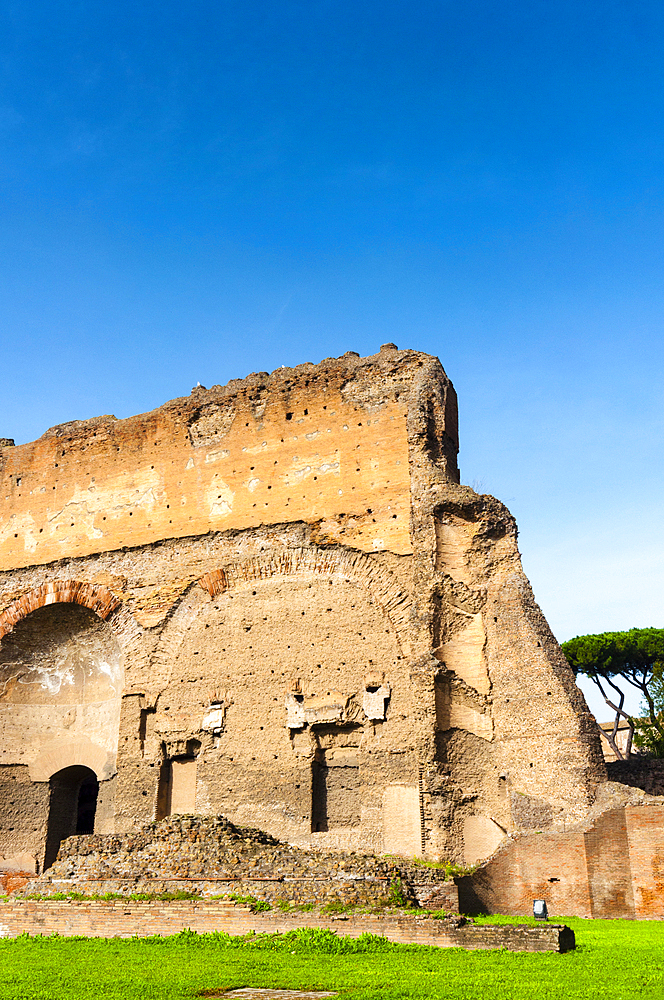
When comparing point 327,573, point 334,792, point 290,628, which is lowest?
point 334,792

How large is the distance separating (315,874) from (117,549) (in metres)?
7.30

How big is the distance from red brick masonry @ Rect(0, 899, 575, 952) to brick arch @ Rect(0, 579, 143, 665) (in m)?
5.10

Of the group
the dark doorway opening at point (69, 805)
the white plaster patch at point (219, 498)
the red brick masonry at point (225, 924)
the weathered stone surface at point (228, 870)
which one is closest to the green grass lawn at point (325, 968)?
the red brick masonry at point (225, 924)

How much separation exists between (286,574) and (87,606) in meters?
3.69

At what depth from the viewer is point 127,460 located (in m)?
14.7

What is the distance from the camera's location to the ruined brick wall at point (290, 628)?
10.6 m

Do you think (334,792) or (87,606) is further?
(87,606)

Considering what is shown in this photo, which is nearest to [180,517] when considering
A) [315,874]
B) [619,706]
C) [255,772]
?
[255,772]

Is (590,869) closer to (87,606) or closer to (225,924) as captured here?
(225,924)

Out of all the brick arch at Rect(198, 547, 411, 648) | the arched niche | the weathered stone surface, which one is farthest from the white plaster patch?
the weathered stone surface

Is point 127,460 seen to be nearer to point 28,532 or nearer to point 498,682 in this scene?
point 28,532

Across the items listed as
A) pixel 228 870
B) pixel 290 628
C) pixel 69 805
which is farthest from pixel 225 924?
pixel 69 805

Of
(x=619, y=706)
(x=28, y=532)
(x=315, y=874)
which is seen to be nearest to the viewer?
(x=315, y=874)

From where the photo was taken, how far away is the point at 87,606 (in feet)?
46.5
